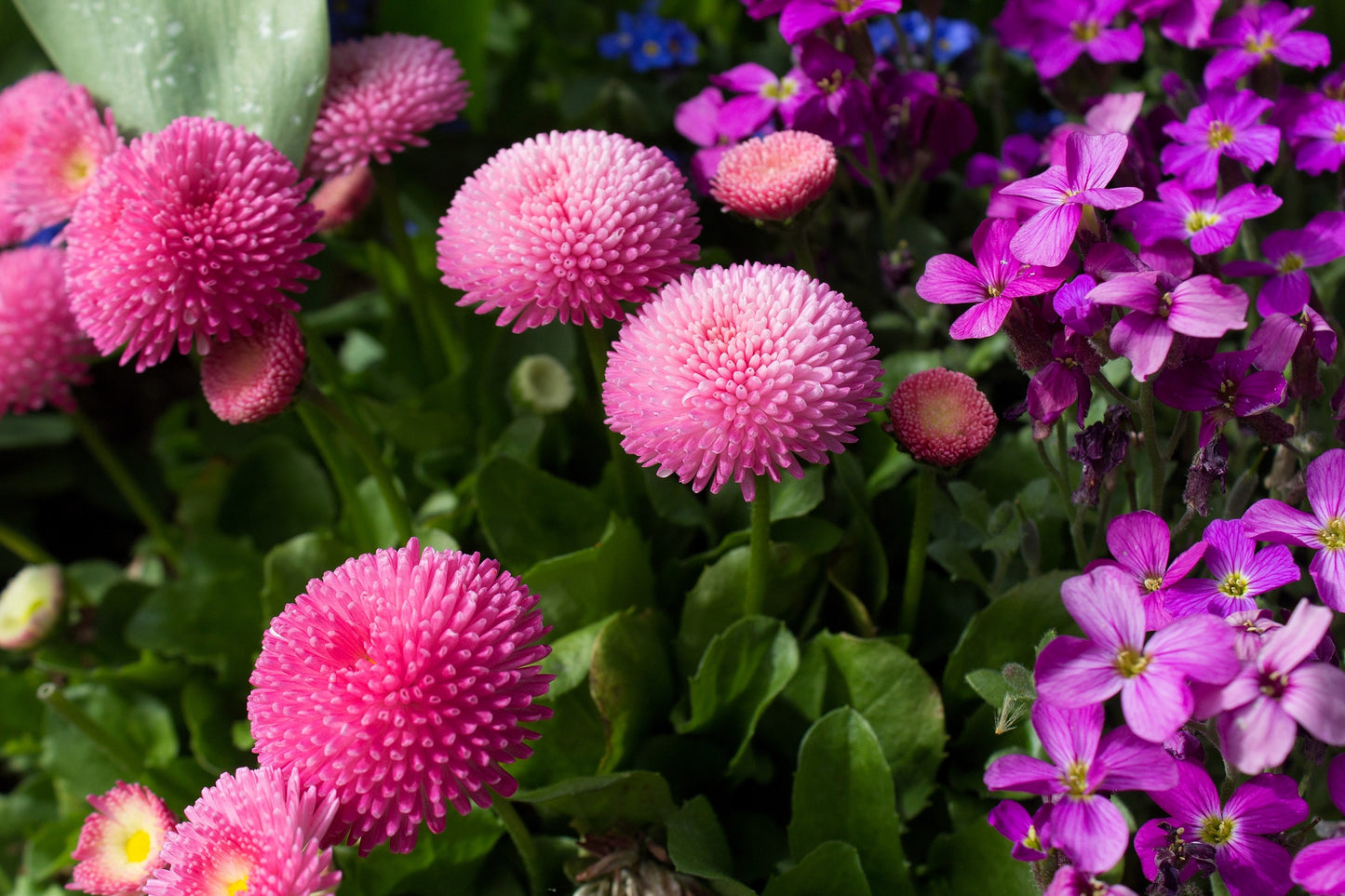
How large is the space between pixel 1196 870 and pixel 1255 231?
613mm

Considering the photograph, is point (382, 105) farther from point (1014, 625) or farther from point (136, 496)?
point (1014, 625)

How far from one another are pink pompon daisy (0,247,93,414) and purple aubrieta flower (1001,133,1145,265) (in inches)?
34.4

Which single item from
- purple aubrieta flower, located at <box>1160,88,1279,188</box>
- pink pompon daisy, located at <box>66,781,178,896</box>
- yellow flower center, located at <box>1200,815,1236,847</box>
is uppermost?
purple aubrieta flower, located at <box>1160,88,1279,188</box>

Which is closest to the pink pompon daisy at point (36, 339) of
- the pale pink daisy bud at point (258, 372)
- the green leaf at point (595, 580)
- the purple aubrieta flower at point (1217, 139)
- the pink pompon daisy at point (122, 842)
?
the pale pink daisy bud at point (258, 372)

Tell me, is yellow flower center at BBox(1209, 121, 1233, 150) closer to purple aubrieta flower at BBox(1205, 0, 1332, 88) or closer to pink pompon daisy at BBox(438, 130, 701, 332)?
purple aubrieta flower at BBox(1205, 0, 1332, 88)

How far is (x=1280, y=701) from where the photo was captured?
0.52 m

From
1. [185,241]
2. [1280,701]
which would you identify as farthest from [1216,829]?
[185,241]

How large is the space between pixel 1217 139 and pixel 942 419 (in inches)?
14.3

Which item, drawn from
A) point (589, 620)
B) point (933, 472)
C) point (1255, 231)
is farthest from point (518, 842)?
point (1255, 231)

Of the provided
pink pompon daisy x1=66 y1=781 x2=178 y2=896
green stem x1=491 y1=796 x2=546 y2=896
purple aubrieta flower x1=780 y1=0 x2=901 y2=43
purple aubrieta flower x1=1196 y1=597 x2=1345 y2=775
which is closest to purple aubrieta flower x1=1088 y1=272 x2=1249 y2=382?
purple aubrieta flower x1=1196 y1=597 x2=1345 y2=775

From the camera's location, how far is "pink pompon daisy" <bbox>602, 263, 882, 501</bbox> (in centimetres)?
63

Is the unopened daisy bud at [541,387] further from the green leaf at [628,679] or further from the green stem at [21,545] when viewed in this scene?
the green stem at [21,545]

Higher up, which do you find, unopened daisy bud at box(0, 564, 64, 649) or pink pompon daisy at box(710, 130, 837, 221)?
pink pompon daisy at box(710, 130, 837, 221)

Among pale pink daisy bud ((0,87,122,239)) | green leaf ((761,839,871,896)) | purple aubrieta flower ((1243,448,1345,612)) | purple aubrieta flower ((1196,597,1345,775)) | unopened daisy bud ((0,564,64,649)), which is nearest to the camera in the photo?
purple aubrieta flower ((1196,597,1345,775))
